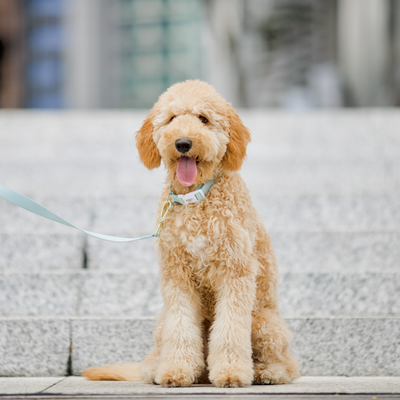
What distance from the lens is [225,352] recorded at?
75.7 inches

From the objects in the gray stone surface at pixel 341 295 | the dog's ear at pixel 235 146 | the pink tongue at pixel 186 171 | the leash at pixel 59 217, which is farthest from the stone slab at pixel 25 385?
the gray stone surface at pixel 341 295

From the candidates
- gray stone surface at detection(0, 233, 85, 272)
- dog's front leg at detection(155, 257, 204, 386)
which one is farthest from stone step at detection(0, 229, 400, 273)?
dog's front leg at detection(155, 257, 204, 386)

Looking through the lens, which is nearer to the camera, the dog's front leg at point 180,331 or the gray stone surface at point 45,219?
the dog's front leg at point 180,331

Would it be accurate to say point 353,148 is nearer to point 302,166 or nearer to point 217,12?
point 302,166

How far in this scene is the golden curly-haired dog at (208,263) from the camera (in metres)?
1.94

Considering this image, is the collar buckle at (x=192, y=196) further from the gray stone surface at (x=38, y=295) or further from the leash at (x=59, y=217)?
the gray stone surface at (x=38, y=295)

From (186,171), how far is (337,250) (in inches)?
62.2

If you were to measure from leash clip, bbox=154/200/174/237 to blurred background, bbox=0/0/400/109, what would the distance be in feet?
25.7

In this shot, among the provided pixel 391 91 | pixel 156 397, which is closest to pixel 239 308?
pixel 156 397

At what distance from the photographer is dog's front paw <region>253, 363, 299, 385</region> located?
2051 millimetres

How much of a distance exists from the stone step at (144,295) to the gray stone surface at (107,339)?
0.87ft

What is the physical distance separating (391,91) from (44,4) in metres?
7.98

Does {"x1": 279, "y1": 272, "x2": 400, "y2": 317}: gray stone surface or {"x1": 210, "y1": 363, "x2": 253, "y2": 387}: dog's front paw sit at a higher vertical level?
{"x1": 279, "y1": 272, "x2": 400, "y2": 317}: gray stone surface

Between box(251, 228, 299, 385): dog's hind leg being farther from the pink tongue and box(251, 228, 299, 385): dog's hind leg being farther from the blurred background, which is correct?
the blurred background
